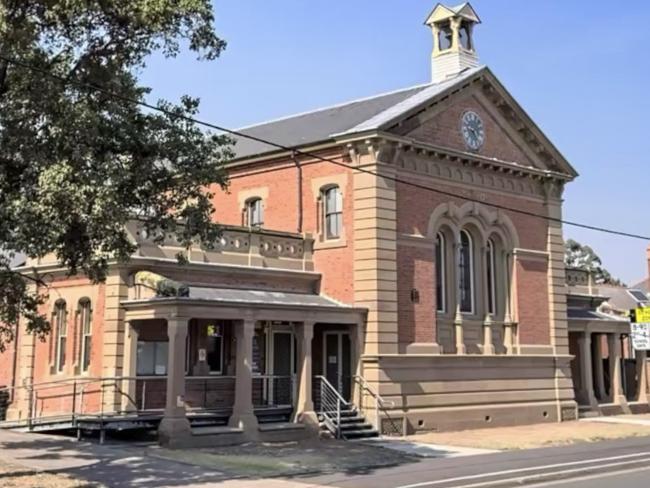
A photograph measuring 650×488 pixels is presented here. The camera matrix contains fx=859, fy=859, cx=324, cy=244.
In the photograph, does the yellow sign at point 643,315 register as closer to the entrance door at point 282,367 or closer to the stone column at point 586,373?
the stone column at point 586,373

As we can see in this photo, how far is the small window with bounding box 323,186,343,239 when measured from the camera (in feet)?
87.3

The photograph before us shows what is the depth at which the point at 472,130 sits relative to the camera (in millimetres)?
29219

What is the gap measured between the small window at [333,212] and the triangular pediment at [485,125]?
265 cm

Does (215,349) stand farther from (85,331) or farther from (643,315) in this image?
(643,315)

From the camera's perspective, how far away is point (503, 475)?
16.4 metres

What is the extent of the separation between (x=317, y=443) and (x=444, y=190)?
384 inches

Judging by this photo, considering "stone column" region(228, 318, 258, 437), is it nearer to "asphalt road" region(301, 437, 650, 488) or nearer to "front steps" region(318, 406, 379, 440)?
"front steps" region(318, 406, 379, 440)

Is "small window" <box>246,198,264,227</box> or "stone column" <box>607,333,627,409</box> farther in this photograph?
"stone column" <box>607,333,627,409</box>

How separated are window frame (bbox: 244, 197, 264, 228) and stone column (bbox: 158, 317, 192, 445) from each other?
888 cm

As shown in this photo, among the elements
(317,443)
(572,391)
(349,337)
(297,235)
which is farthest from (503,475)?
(572,391)

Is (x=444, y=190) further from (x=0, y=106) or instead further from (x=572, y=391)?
(x=0, y=106)

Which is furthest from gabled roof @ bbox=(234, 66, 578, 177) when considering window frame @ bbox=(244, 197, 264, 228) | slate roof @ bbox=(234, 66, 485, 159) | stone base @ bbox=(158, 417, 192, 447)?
stone base @ bbox=(158, 417, 192, 447)

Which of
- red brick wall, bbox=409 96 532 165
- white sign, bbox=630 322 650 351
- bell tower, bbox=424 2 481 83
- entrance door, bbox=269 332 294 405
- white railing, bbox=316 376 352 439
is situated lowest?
white railing, bbox=316 376 352 439

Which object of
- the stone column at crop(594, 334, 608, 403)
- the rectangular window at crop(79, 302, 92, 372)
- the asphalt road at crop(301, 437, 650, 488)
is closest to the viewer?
the asphalt road at crop(301, 437, 650, 488)
